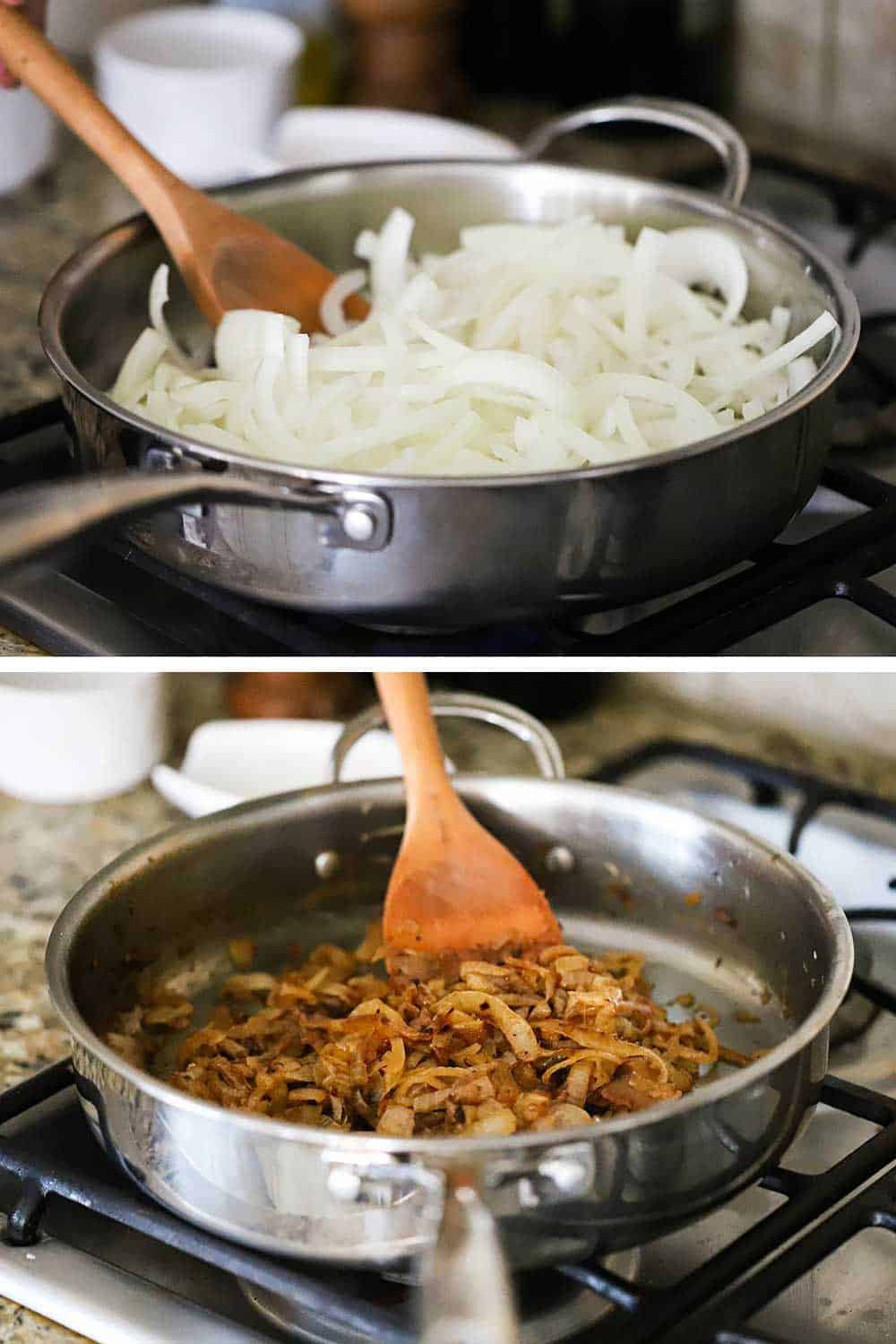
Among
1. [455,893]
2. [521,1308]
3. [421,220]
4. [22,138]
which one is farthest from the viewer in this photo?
[22,138]

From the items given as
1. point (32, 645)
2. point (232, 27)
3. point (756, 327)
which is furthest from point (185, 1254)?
point (232, 27)

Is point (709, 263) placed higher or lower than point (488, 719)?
higher

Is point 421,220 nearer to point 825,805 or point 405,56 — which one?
point 825,805

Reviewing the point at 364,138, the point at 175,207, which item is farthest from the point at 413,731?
the point at 364,138

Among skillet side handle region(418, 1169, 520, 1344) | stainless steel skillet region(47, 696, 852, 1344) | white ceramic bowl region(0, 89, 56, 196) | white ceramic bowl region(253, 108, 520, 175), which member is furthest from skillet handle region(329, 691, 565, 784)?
white ceramic bowl region(0, 89, 56, 196)

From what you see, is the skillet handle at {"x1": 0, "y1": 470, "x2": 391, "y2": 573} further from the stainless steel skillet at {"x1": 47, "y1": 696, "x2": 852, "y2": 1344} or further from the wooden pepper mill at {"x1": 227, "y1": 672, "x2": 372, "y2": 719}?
the wooden pepper mill at {"x1": 227, "y1": 672, "x2": 372, "y2": 719}

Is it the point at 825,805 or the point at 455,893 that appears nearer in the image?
the point at 455,893

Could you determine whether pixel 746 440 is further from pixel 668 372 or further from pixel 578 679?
pixel 578 679
